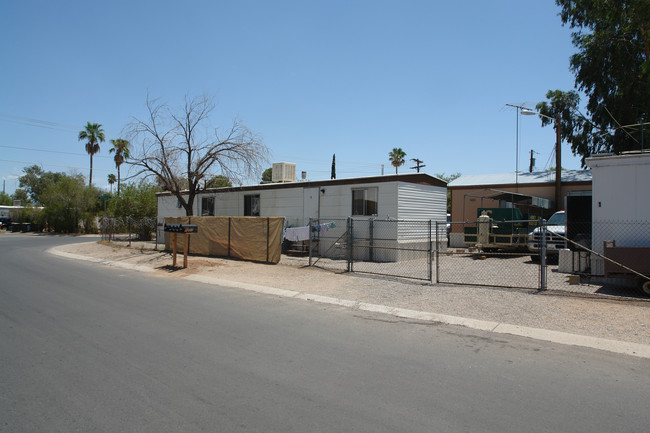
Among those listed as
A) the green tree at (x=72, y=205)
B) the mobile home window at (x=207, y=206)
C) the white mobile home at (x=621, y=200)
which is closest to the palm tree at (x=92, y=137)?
the green tree at (x=72, y=205)

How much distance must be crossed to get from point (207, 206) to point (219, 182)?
384 centimetres

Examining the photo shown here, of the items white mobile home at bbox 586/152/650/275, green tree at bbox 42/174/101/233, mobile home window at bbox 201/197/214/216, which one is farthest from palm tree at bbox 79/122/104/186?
white mobile home at bbox 586/152/650/275

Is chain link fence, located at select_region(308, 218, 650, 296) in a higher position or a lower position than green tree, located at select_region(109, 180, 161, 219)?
lower

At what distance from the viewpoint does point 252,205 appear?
2247 cm

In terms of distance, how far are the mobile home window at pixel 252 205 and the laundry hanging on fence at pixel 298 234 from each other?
176 inches

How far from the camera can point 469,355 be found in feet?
19.0

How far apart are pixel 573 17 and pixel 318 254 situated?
2217cm

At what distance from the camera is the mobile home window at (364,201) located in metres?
18.0

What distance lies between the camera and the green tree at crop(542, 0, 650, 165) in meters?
23.2

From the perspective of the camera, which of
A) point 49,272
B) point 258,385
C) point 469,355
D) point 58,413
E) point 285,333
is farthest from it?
point 49,272

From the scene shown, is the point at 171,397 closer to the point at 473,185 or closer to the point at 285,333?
the point at 285,333

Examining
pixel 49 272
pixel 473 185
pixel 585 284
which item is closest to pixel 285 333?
pixel 585 284

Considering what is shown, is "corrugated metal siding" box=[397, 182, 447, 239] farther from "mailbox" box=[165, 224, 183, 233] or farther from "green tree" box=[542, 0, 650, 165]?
"green tree" box=[542, 0, 650, 165]

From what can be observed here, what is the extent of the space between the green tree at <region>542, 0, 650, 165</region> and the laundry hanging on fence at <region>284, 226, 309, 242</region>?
60.1ft
